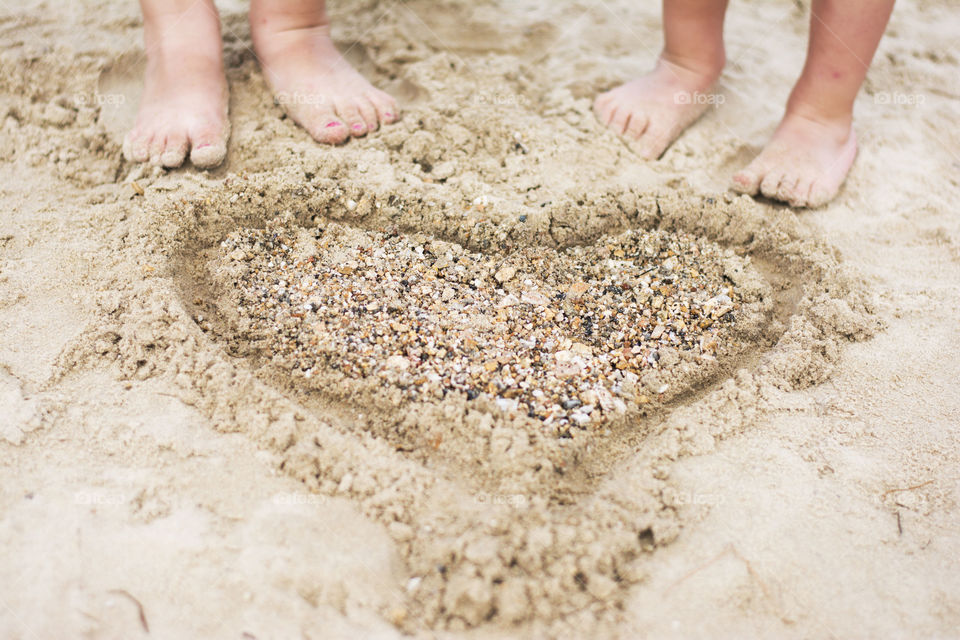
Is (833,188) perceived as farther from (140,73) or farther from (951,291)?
(140,73)

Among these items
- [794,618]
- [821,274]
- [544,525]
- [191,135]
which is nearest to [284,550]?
[544,525]

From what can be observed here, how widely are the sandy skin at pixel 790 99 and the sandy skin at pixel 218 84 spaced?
0.89 metres

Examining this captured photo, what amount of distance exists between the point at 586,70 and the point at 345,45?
37.9 inches

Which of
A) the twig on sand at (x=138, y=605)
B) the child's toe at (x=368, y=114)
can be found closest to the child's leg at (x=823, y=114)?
the child's toe at (x=368, y=114)

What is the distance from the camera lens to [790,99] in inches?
91.7

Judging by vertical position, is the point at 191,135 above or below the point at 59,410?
above

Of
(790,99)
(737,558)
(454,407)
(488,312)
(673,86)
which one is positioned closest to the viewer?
(737,558)

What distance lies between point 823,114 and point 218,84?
2065 millimetres

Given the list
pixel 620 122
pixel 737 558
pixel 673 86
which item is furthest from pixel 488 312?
pixel 673 86

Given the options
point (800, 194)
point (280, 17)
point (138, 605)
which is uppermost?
point (280, 17)

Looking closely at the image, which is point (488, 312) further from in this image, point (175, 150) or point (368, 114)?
point (175, 150)

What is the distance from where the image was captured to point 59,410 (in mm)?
1508

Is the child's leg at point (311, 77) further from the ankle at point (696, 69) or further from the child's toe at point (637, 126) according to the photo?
the ankle at point (696, 69)

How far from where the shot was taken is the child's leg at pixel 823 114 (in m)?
2.09
